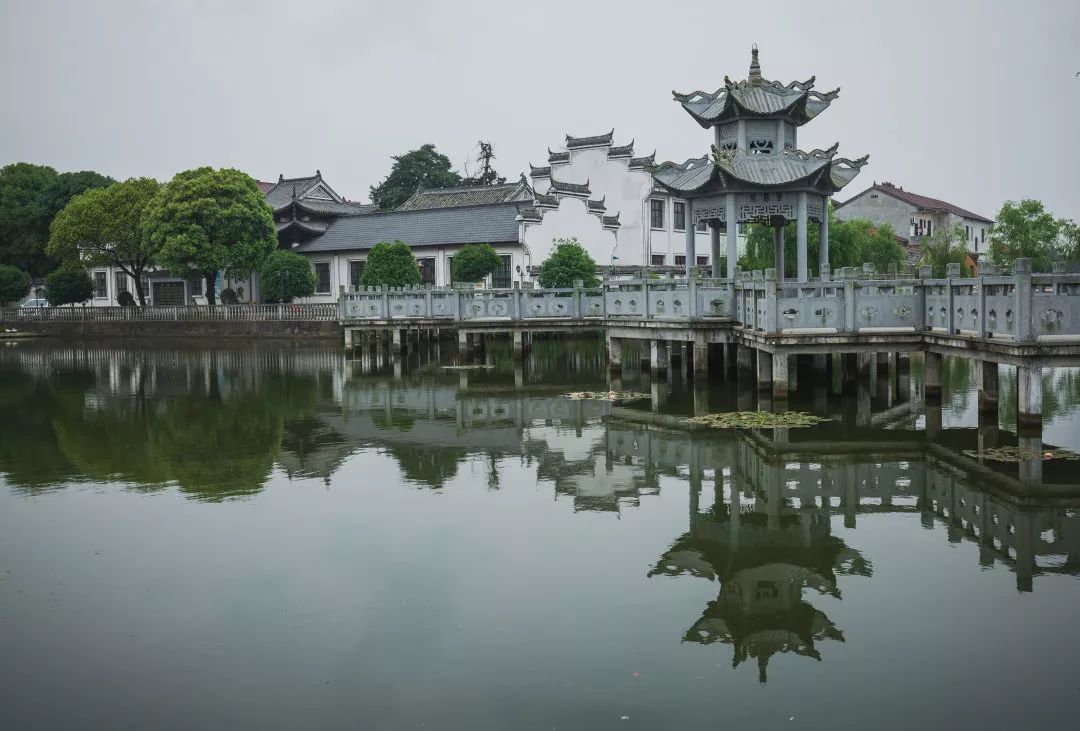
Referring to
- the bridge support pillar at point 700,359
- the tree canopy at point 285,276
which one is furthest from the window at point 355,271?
the bridge support pillar at point 700,359

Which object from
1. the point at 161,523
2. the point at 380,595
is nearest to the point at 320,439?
the point at 161,523

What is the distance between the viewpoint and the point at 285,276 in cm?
4041

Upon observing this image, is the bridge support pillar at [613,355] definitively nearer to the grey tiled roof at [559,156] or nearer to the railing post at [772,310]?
the railing post at [772,310]

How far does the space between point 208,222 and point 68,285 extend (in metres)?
10.1

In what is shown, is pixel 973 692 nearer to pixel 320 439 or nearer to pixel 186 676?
pixel 186 676

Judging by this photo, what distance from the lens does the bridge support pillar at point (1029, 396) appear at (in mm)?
12172

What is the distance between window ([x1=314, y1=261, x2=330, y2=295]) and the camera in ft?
146

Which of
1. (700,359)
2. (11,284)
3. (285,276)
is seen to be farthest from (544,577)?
(11,284)

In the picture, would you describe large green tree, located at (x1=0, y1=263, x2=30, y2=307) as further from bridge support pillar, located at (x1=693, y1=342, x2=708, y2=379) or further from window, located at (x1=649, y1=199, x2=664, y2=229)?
bridge support pillar, located at (x1=693, y1=342, x2=708, y2=379)

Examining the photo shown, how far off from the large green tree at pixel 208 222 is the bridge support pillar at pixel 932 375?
3015 cm

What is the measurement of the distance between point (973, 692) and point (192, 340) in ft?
129

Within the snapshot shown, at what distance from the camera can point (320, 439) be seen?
15.1 meters

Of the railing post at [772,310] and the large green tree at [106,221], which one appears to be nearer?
the railing post at [772,310]

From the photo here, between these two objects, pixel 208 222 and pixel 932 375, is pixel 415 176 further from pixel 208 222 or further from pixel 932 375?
pixel 932 375
